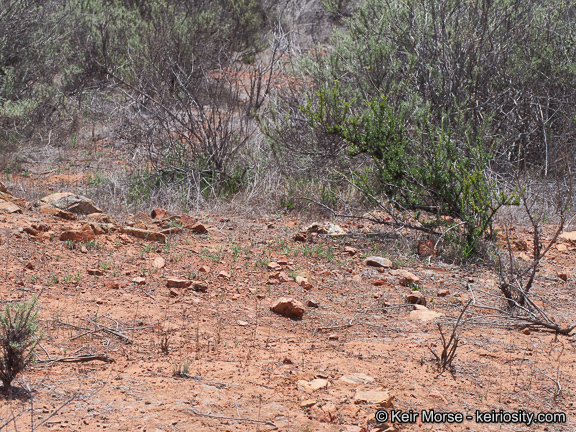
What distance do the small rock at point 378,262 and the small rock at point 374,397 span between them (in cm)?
230

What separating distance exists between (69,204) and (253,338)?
297 cm

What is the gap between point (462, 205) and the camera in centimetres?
530

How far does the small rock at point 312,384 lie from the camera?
2.79m

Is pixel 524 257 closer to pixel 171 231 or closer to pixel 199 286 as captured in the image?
pixel 199 286

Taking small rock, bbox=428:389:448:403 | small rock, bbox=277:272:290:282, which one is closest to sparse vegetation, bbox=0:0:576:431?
small rock, bbox=428:389:448:403

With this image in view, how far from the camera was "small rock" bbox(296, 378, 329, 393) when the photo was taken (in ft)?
9.16

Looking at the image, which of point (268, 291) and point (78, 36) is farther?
point (78, 36)

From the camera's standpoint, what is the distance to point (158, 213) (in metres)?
5.96

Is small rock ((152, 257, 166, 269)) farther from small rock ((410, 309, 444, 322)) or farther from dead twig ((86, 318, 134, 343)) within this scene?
small rock ((410, 309, 444, 322))

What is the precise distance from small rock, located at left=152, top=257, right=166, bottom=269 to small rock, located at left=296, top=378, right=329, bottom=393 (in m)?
2.06

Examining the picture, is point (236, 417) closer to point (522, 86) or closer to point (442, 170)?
point (442, 170)

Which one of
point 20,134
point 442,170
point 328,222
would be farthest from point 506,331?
point 20,134

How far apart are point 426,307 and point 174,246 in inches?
84.7

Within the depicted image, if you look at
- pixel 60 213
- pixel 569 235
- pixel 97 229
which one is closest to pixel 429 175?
pixel 569 235
